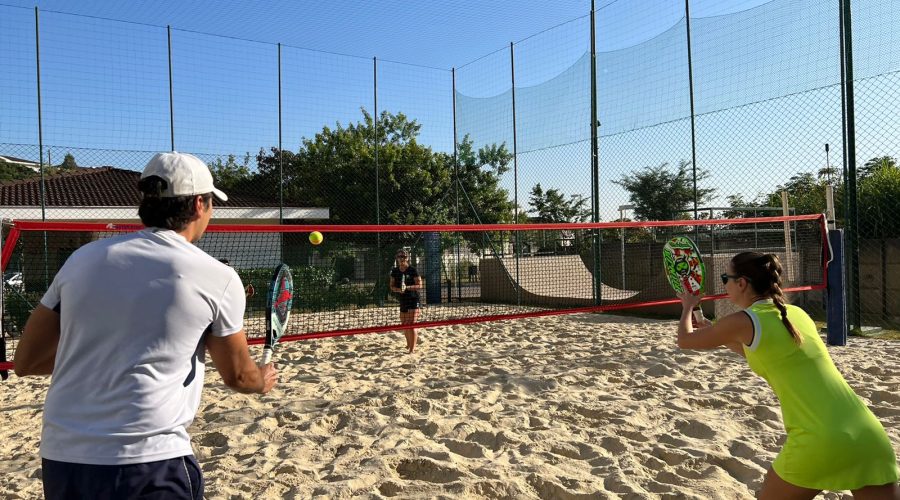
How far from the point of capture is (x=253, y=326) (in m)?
8.98

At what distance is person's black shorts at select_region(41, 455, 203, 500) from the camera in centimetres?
141

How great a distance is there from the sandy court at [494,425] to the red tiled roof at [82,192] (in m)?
7.24

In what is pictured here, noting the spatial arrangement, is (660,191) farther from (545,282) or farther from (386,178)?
(386,178)

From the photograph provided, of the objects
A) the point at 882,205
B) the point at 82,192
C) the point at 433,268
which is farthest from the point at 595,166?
the point at 82,192

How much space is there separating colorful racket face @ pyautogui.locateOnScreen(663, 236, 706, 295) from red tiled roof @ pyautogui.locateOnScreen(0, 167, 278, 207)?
9669mm

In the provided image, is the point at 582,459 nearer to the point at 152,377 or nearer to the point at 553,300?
the point at 152,377

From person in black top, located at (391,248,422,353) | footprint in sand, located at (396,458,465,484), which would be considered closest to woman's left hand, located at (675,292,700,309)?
footprint in sand, located at (396,458,465,484)

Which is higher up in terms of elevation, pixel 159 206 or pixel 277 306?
pixel 159 206

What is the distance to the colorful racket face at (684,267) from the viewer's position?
3.45 metres

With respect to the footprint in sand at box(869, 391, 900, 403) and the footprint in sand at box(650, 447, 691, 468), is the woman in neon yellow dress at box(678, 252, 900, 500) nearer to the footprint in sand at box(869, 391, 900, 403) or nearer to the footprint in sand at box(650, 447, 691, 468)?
the footprint in sand at box(650, 447, 691, 468)

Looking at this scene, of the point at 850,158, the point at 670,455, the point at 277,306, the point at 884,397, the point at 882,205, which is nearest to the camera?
the point at 277,306

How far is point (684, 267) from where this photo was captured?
3.57 metres

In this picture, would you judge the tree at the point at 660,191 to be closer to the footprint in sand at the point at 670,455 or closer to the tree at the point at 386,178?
the tree at the point at 386,178

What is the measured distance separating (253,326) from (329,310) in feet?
7.71
